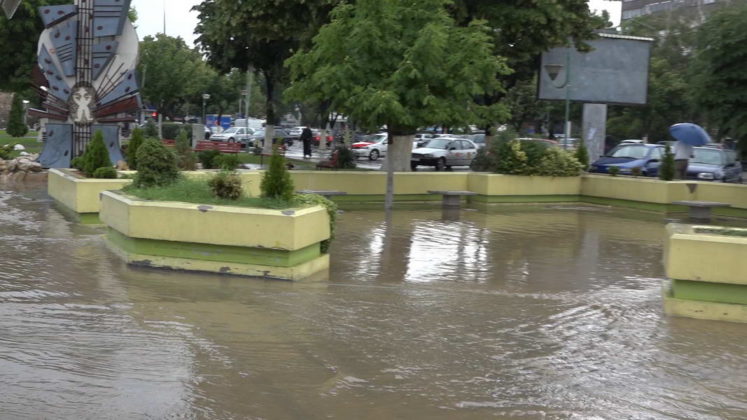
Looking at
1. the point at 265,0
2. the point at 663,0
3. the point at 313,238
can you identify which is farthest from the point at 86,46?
the point at 663,0

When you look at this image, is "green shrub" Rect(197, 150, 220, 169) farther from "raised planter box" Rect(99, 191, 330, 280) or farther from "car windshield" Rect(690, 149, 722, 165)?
"car windshield" Rect(690, 149, 722, 165)

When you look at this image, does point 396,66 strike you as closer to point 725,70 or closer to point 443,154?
point 725,70

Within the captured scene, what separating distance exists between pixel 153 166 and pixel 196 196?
1655 mm

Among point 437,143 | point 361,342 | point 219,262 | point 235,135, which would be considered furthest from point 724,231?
point 235,135

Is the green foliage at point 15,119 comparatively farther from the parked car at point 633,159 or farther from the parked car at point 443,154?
the parked car at point 633,159

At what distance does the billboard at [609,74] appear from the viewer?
36.3 m

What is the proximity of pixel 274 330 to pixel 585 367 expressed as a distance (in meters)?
2.93

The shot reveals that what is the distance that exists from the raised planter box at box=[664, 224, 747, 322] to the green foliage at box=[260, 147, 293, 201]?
493 centimetres

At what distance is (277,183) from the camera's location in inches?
464

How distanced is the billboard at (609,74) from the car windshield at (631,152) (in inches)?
126

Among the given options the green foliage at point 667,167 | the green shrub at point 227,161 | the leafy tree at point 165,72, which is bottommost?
the green shrub at point 227,161

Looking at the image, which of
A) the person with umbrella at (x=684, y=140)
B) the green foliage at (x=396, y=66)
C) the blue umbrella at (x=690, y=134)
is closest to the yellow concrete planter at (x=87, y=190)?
the green foliage at (x=396, y=66)

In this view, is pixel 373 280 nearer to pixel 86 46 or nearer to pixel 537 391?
pixel 537 391

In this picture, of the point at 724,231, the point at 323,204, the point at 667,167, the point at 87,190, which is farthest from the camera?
the point at 667,167
